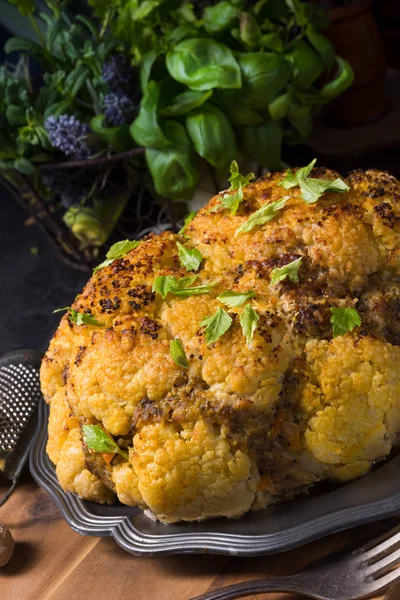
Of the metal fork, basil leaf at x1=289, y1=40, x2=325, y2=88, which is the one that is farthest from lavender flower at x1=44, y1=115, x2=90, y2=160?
the metal fork

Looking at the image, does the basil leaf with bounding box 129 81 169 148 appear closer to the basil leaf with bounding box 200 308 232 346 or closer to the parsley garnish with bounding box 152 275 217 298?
the parsley garnish with bounding box 152 275 217 298

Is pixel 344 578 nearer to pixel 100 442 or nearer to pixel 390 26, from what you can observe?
pixel 100 442

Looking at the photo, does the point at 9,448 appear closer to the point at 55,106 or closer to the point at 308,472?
the point at 308,472

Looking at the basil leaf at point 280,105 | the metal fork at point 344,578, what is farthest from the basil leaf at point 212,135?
the metal fork at point 344,578

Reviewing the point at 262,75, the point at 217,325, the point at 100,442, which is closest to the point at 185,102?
the point at 262,75

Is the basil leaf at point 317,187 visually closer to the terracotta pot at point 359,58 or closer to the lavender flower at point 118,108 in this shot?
the lavender flower at point 118,108

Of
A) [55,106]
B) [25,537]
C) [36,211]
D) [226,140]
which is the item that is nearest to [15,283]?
[36,211]
